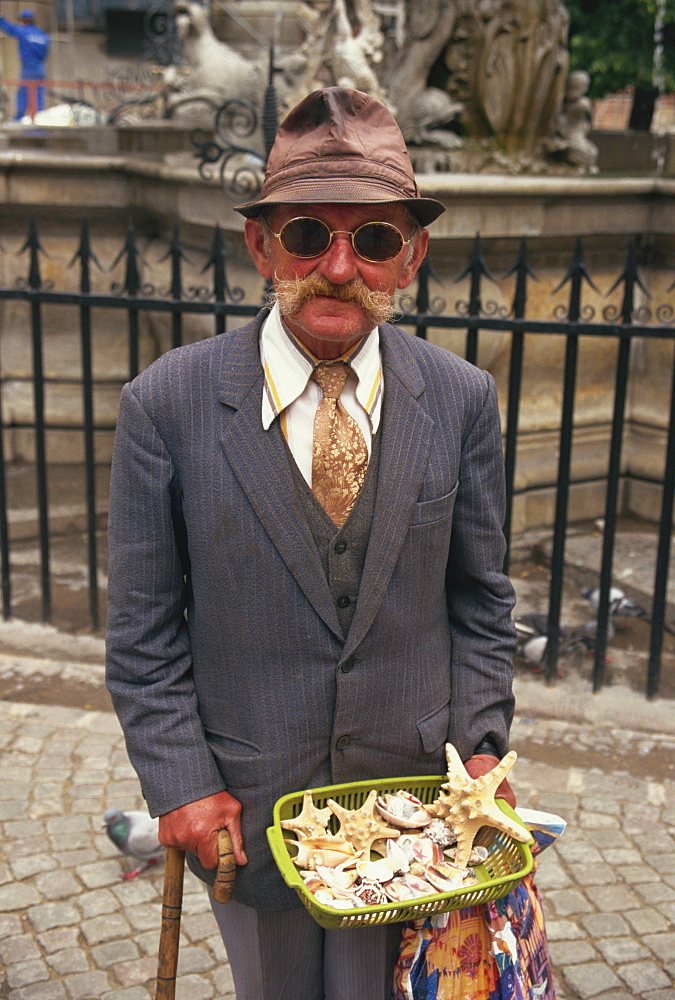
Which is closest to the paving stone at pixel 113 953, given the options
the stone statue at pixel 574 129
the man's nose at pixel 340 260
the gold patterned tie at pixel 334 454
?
the gold patterned tie at pixel 334 454

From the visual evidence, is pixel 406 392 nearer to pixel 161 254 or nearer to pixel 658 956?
pixel 658 956

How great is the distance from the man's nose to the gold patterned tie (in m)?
0.19

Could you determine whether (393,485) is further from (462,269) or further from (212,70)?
(212,70)

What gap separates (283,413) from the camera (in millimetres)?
2006

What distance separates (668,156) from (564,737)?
7.08 m

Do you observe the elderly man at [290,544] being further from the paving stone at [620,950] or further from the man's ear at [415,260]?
the paving stone at [620,950]

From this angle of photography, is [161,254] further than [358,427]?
Yes

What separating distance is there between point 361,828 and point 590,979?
4.78ft

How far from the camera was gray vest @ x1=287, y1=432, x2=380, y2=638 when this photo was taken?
1.97 meters

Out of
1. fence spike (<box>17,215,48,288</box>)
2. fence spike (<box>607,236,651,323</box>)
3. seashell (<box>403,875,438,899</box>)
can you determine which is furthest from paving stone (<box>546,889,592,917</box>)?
fence spike (<box>17,215,48,288</box>)

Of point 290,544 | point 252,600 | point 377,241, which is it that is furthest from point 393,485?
point 377,241

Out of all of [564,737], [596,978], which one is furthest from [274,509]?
[564,737]

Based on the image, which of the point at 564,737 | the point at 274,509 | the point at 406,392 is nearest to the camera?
the point at 274,509

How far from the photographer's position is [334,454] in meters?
1.99
